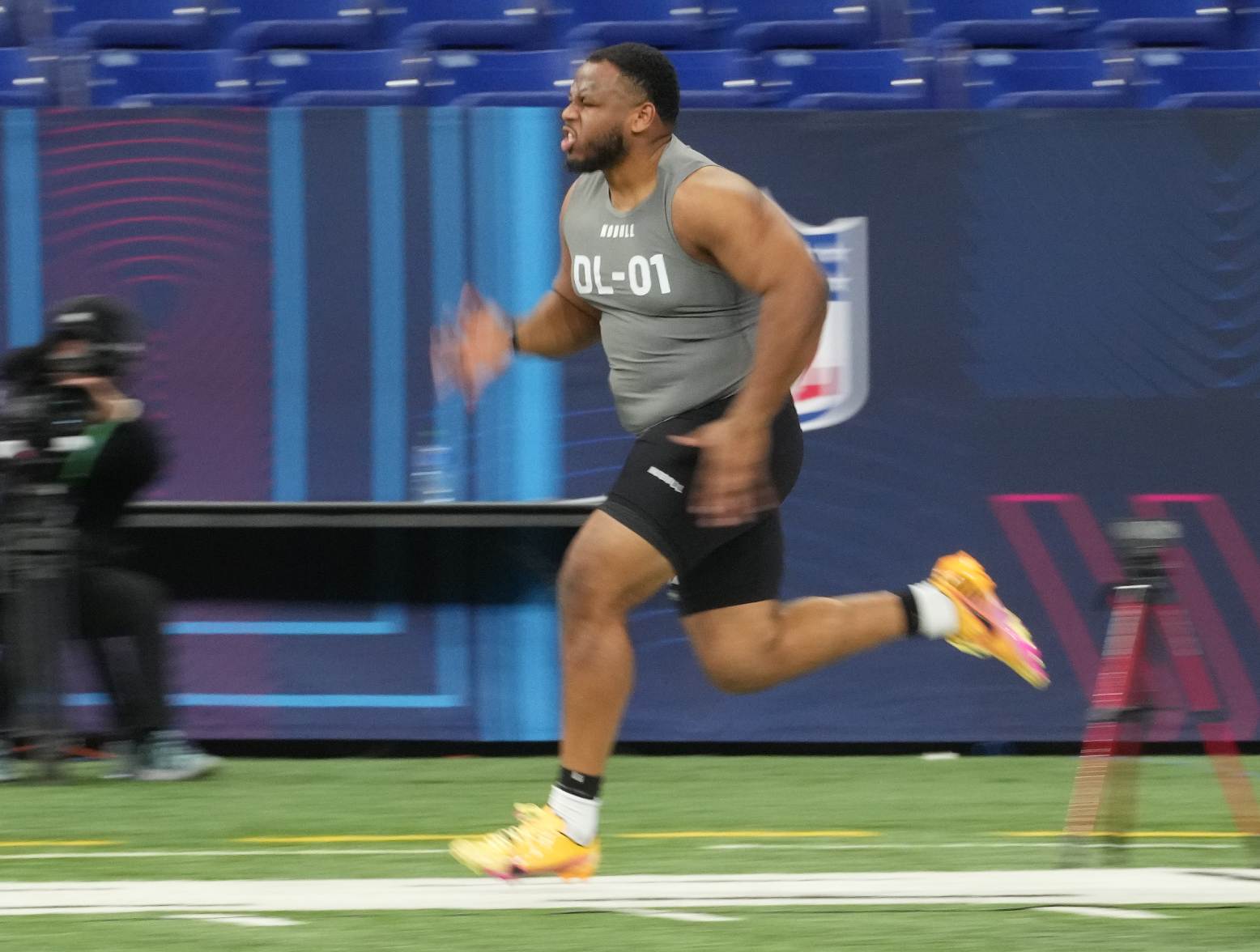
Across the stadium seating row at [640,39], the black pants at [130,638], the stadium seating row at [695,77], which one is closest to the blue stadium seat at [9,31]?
the stadium seating row at [640,39]

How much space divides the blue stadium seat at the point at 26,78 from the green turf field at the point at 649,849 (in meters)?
2.96

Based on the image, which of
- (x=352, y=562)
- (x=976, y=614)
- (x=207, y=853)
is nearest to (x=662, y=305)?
(x=976, y=614)

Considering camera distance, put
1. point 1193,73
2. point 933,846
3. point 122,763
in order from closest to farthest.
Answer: point 933,846, point 122,763, point 1193,73

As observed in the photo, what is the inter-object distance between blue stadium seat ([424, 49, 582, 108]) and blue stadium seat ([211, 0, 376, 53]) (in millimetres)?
520

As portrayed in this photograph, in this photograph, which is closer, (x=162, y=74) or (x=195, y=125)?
(x=195, y=125)

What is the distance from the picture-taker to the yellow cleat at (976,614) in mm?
5012

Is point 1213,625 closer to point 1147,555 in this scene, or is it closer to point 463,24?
point 1147,555

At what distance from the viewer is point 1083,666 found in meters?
7.77

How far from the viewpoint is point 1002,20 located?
9.25 metres

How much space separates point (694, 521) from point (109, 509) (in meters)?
3.26

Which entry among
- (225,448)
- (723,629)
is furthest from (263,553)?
(723,629)

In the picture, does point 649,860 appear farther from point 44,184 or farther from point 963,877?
point 44,184

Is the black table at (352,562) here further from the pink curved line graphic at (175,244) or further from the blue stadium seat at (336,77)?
the blue stadium seat at (336,77)

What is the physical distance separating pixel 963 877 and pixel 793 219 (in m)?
3.52
